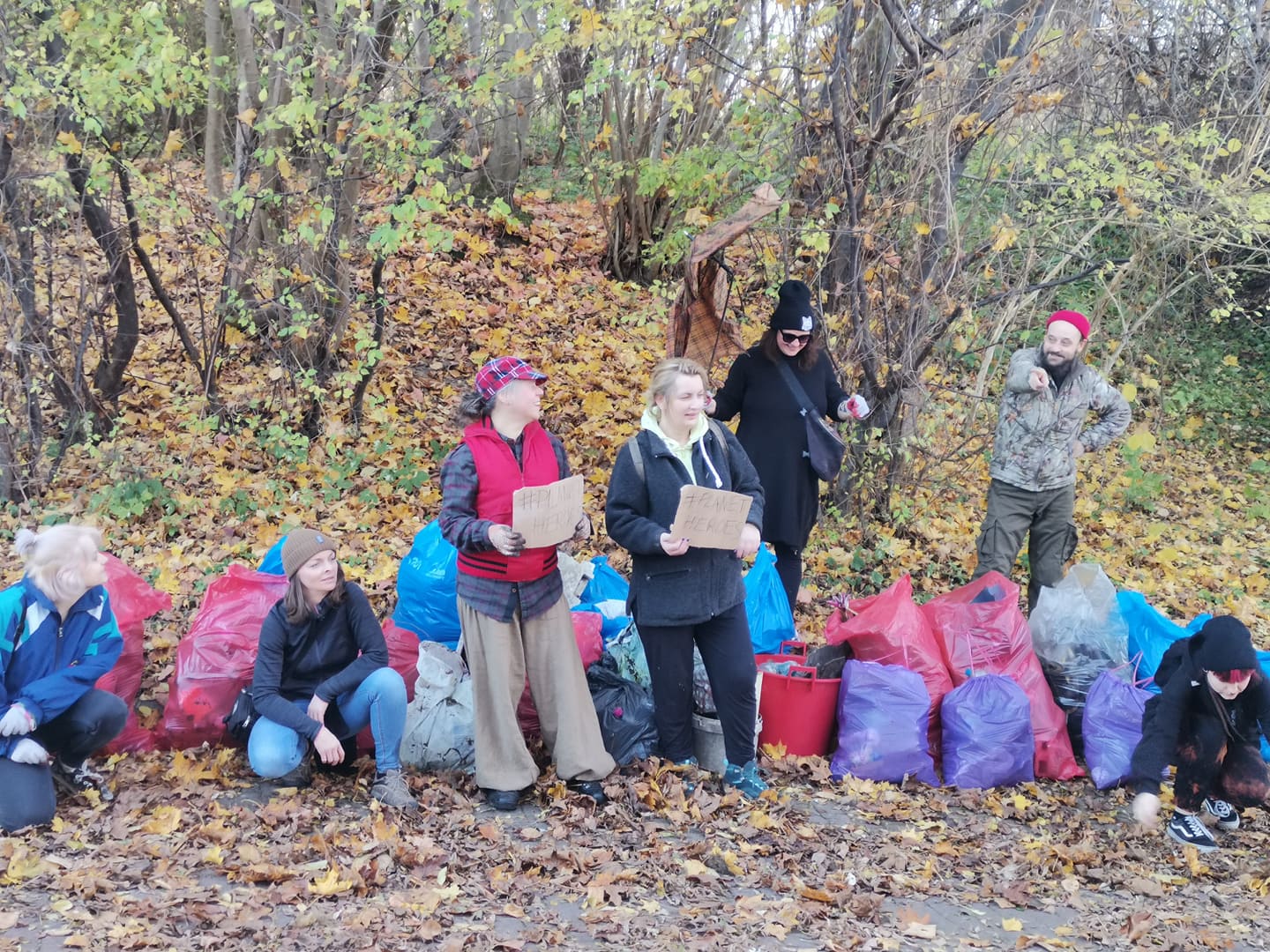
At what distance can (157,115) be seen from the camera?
503 inches

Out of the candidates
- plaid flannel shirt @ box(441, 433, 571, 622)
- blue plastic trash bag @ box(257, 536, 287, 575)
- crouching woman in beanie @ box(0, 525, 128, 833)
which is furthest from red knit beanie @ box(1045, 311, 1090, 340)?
crouching woman in beanie @ box(0, 525, 128, 833)

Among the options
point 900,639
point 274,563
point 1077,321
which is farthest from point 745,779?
point 1077,321

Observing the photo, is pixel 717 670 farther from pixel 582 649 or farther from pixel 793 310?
pixel 793 310

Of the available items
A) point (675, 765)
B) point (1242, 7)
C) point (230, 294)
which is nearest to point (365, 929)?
point (675, 765)

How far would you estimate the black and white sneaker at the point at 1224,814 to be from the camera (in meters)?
4.40

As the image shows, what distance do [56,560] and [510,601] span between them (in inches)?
66.2

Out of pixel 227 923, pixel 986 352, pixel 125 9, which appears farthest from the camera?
pixel 986 352

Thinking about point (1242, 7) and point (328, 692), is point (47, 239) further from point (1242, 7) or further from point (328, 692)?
point (1242, 7)

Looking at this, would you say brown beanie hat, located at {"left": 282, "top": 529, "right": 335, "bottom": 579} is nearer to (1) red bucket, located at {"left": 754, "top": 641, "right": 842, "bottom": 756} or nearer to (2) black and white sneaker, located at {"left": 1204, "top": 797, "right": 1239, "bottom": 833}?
(1) red bucket, located at {"left": 754, "top": 641, "right": 842, "bottom": 756}

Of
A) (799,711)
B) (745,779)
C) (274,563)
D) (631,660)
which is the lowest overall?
(745,779)

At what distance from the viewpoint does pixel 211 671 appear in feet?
15.0

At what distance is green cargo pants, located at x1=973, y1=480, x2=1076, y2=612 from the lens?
5738 mm

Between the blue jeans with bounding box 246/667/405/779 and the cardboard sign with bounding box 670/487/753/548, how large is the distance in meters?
1.31

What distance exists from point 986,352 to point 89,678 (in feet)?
21.2
